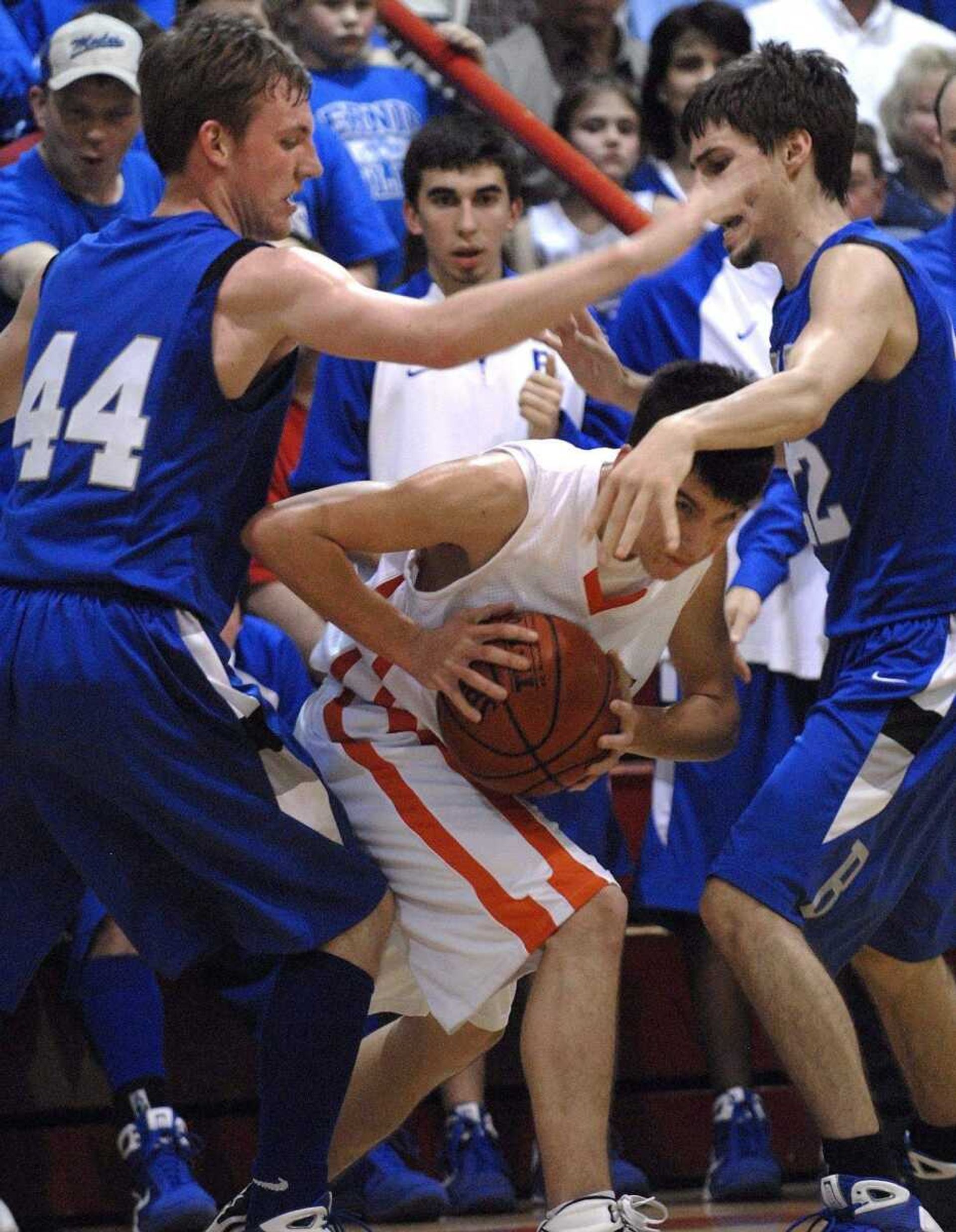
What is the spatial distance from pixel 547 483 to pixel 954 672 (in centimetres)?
92

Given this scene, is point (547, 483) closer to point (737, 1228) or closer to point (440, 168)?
point (737, 1228)

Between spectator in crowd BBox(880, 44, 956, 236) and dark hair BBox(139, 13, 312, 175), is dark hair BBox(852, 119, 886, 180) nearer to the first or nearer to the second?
spectator in crowd BBox(880, 44, 956, 236)

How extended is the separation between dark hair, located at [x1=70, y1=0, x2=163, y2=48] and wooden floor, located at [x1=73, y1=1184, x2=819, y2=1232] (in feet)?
11.4

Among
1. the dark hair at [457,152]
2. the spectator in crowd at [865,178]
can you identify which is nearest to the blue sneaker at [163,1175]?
the dark hair at [457,152]

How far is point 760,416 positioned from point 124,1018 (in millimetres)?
2190

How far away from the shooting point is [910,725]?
12.9ft

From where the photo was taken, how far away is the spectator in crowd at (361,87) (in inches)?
261

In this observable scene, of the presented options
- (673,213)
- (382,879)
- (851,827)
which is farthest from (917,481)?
(382,879)

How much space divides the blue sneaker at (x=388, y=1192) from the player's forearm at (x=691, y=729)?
1.32m

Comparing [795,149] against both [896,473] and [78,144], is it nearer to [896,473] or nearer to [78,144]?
[896,473]

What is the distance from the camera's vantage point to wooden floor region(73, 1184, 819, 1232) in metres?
4.37

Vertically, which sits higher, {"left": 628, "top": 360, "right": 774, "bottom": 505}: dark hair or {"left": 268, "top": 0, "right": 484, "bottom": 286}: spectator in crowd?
{"left": 268, "top": 0, "right": 484, "bottom": 286}: spectator in crowd

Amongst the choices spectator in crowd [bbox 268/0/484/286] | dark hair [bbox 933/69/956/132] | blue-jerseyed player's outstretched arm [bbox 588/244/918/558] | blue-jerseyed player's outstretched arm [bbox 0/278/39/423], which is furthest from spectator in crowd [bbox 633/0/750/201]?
blue-jerseyed player's outstretched arm [bbox 0/278/39/423]

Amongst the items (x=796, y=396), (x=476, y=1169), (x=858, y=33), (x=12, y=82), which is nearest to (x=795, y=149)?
(x=796, y=396)
